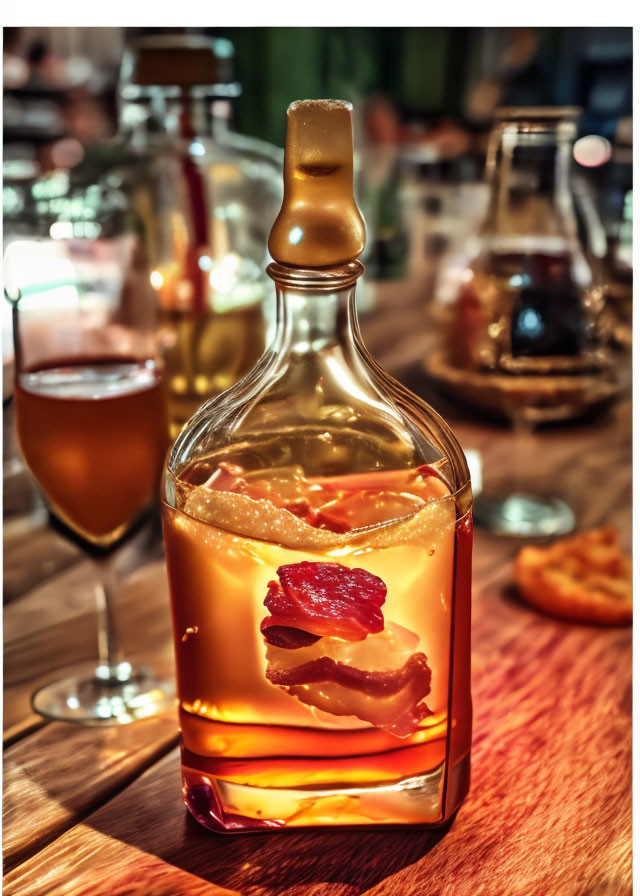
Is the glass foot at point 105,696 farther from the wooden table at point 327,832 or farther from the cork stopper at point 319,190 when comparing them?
the cork stopper at point 319,190

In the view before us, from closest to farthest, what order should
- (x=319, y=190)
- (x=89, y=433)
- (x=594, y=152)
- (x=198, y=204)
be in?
(x=319, y=190) < (x=89, y=433) < (x=198, y=204) < (x=594, y=152)

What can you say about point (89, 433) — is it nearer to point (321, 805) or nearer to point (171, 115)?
point (321, 805)

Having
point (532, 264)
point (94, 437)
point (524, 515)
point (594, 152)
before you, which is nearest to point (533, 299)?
point (532, 264)

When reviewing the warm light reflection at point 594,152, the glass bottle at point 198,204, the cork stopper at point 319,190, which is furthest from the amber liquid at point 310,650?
the warm light reflection at point 594,152

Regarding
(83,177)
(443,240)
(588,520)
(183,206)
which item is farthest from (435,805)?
(443,240)

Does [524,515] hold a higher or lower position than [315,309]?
lower

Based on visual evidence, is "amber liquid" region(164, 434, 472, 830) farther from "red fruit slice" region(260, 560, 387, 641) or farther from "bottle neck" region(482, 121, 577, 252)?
"bottle neck" region(482, 121, 577, 252)
